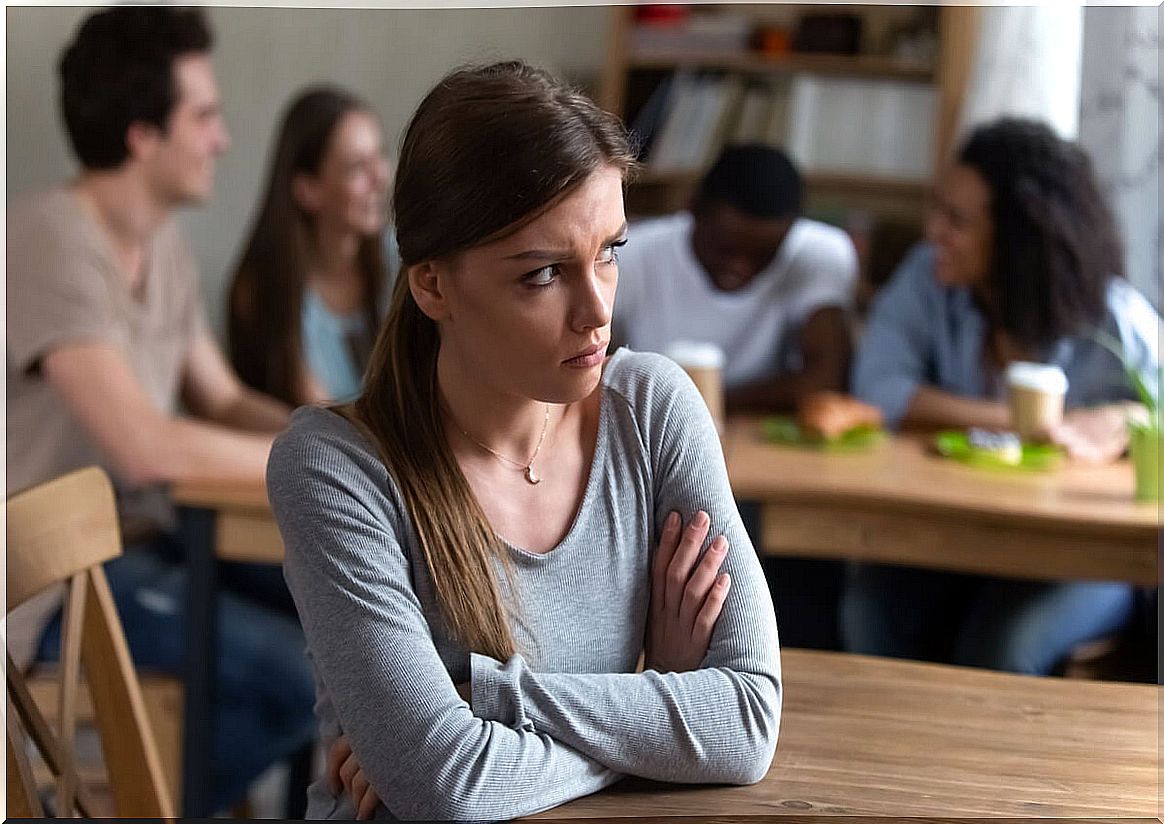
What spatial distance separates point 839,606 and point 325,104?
1.20 meters

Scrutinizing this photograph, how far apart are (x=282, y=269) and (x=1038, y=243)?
1.22 m

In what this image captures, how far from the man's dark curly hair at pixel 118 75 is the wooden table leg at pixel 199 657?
2.11 ft

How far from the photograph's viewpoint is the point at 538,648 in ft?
3.08

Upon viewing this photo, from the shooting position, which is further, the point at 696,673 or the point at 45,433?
the point at 45,433

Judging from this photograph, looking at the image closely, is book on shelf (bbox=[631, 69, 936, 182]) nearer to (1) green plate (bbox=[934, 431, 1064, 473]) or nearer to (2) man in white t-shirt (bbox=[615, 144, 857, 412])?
(2) man in white t-shirt (bbox=[615, 144, 857, 412])

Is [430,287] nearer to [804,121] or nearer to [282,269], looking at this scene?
[282,269]

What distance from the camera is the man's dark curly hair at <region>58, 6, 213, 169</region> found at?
2.07 meters

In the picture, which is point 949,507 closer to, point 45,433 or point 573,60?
point 45,433

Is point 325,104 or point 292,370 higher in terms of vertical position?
point 325,104

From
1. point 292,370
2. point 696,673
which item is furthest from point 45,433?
point 696,673

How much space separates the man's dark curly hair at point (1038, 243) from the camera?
7.02 ft

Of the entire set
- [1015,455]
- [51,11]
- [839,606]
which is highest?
[51,11]

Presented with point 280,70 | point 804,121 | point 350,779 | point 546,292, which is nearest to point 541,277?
point 546,292

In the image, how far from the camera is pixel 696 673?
0.92 m
